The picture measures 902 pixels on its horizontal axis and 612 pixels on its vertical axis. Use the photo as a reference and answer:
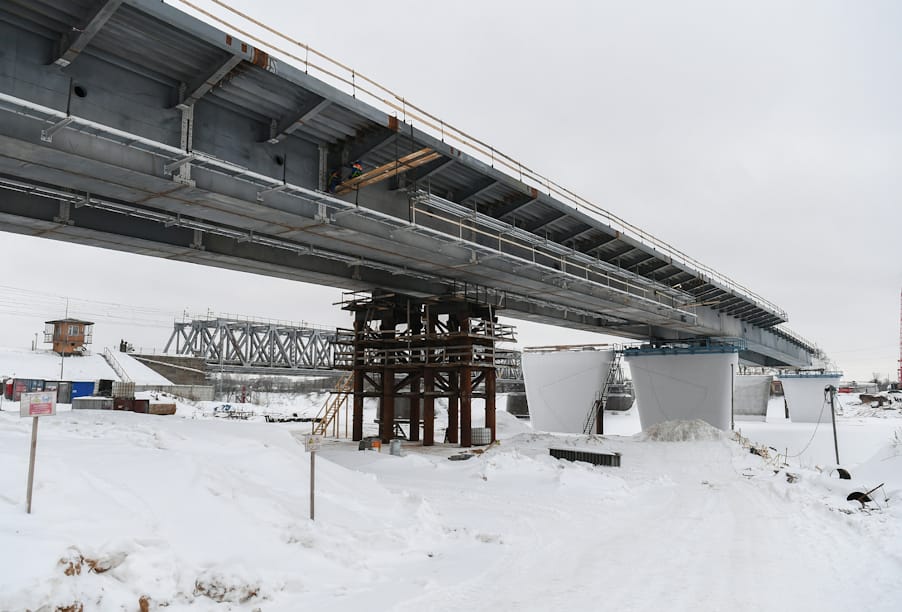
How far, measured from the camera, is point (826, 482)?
17.2m

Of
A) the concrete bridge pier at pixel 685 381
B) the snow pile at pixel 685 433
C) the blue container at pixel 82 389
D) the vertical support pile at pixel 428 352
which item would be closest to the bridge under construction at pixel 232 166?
the vertical support pile at pixel 428 352

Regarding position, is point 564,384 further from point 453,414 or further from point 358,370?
point 358,370

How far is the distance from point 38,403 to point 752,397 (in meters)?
92.6

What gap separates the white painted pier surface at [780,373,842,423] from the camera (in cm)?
Result: 7331

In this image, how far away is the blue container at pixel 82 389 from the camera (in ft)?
162

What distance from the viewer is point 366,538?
9750mm

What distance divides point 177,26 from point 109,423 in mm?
8438

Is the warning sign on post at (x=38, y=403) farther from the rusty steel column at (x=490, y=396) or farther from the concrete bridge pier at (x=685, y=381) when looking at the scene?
the concrete bridge pier at (x=685, y=381)

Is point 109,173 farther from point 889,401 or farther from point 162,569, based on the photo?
point 889,401

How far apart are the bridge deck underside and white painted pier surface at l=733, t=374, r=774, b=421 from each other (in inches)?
2755

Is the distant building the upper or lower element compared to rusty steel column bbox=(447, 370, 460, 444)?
upper

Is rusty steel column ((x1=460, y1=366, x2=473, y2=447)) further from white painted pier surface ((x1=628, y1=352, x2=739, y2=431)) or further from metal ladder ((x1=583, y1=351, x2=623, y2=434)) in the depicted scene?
white painted pier surface ((x1=628, y1=352, x2=739, y2=431))

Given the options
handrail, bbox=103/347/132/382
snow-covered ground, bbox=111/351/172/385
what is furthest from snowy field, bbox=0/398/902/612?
snow-covered ground, bbox=111/351/172/385

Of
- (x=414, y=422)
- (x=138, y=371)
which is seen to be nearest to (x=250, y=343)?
(x=138, y=371)
